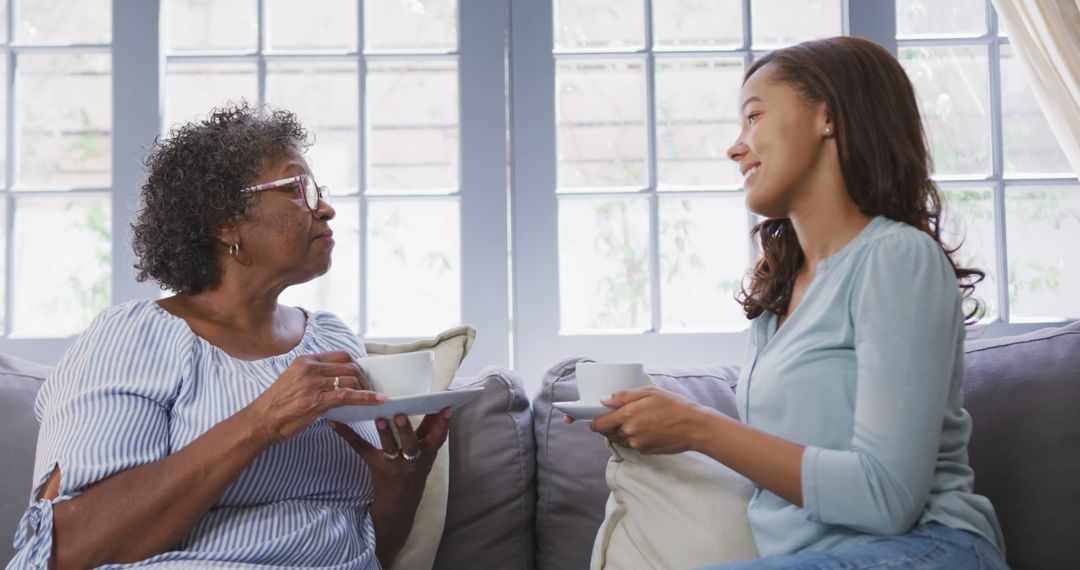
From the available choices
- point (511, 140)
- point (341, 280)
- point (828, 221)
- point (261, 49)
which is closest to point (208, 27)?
point (261, 49)

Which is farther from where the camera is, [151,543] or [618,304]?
[618,304]

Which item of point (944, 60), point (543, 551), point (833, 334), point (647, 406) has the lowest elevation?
point (543, 551)

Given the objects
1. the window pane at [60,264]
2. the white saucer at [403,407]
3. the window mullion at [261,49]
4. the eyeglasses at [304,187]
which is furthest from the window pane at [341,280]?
the white saucer at [403,407]

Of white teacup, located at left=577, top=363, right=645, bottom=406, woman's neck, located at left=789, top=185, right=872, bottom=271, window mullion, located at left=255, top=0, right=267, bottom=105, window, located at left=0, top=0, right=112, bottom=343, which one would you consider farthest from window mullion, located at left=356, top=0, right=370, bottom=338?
woman's neck, located at left=789, top=185, right=872, bottom=271

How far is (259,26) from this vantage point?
263cm

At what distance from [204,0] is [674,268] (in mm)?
1490

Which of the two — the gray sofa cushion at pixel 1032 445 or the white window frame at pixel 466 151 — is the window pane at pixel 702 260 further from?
the gray sofa cushion at pixel 1032 445

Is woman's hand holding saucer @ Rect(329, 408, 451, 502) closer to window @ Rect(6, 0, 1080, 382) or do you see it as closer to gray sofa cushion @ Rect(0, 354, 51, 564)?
gray sofa cushion @ Rect(0, 354, 51, 564)

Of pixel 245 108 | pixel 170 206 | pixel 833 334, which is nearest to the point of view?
pixel 833 334

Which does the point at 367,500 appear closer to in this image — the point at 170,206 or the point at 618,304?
the point at 170,206

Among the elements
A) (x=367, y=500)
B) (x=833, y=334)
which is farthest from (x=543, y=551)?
(x=833, y=334)

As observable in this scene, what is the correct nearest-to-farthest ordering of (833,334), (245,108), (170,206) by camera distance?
(833,334) < (170,206) < (245,108)

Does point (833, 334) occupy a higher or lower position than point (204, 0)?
lower

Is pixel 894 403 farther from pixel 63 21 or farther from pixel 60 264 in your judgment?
pixel 63 21
